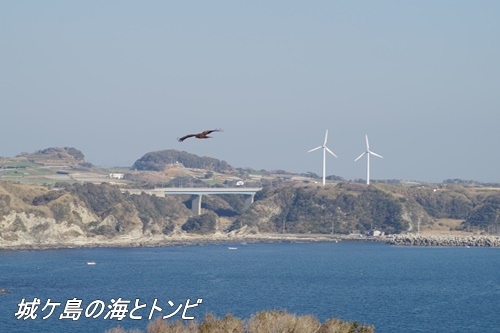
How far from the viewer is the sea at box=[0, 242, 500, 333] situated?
2813 inches

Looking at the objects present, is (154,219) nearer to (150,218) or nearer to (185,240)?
(150,218)

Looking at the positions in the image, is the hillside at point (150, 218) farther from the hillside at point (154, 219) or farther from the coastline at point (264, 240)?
the coastline at point (264, 240)

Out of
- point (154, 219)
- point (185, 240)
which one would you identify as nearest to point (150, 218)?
point (154, 219)

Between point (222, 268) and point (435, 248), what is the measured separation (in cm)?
6191

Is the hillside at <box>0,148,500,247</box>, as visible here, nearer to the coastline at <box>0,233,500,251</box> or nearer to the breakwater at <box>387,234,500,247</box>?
the coastline at <box>0,233,500,251</box>

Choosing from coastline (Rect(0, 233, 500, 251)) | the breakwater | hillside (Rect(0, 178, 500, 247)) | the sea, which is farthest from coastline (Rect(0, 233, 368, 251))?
the breakwater

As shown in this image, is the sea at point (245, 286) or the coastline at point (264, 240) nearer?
the sea at point (245, 286)

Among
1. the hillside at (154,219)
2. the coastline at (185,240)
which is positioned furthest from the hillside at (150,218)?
the coastline at (185,240)

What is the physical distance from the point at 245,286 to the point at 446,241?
83.8 m

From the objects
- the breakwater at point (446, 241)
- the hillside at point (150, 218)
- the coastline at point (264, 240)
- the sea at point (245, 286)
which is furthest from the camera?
the breakwater at point (446, 241)

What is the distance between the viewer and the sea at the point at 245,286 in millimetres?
71438

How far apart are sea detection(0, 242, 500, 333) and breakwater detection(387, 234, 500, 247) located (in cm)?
1484

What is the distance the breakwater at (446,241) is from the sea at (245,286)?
48.7 feet

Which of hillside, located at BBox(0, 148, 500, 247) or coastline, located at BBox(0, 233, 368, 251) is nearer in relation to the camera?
coastline, located at BBox(0, 233, 368, 251)
